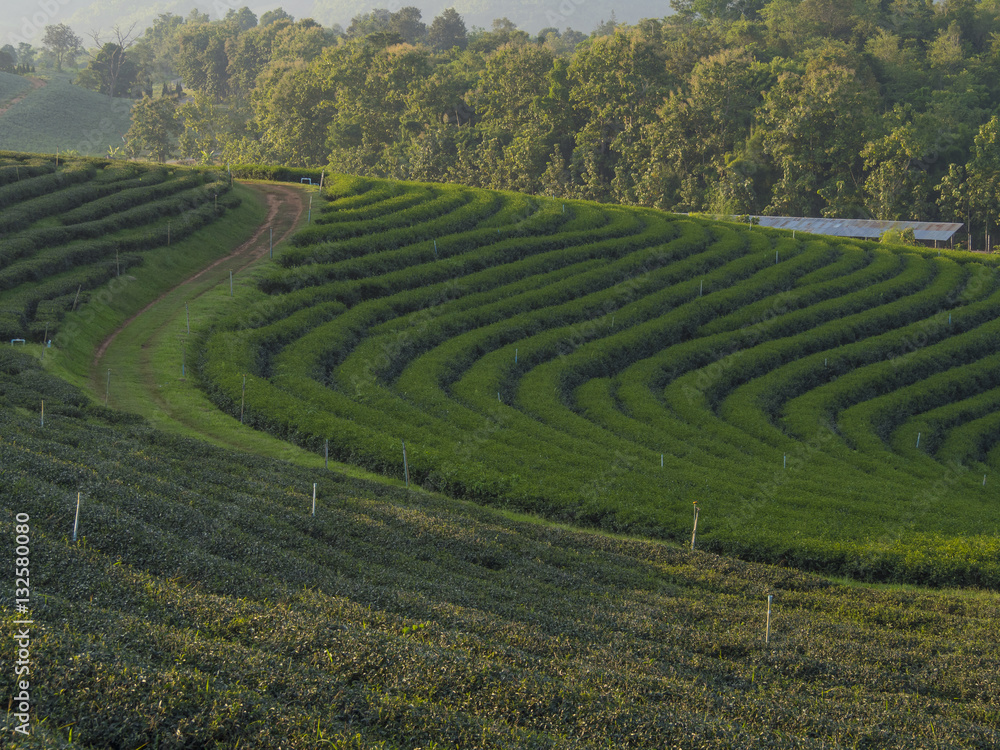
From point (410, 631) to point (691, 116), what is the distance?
9570 cm

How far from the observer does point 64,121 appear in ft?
411

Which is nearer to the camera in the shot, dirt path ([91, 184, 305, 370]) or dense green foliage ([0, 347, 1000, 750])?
dense green foliage ([0, 347, 1000, 750])

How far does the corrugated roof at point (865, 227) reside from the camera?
276ft

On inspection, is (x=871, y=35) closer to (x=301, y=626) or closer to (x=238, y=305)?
(x=238, y=305)

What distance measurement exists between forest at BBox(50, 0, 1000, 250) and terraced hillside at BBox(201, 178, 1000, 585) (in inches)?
1120

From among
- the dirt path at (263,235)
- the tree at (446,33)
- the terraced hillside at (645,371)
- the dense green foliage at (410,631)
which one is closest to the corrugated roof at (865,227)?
the terraced hillside at (645,371)

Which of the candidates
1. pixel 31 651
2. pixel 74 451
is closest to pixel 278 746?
pixel 31 651

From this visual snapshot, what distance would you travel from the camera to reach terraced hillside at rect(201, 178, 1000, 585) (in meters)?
27.2

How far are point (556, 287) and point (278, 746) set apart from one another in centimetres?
4333

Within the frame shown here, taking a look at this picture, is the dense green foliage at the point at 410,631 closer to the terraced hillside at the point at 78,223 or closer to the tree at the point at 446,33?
the terraced hillside at the point at 78,223

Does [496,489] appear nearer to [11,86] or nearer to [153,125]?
[153,125]

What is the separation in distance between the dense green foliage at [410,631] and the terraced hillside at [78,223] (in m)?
16.8

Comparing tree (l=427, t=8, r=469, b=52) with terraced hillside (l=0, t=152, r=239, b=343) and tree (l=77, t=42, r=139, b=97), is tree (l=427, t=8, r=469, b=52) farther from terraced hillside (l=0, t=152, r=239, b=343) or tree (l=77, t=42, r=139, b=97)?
terraced hillside (l=0, t=152, r=239, b=343)

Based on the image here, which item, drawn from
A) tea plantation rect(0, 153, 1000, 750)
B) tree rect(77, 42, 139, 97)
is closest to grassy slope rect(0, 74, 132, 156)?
tree rect(77, 42, 139, 97)
